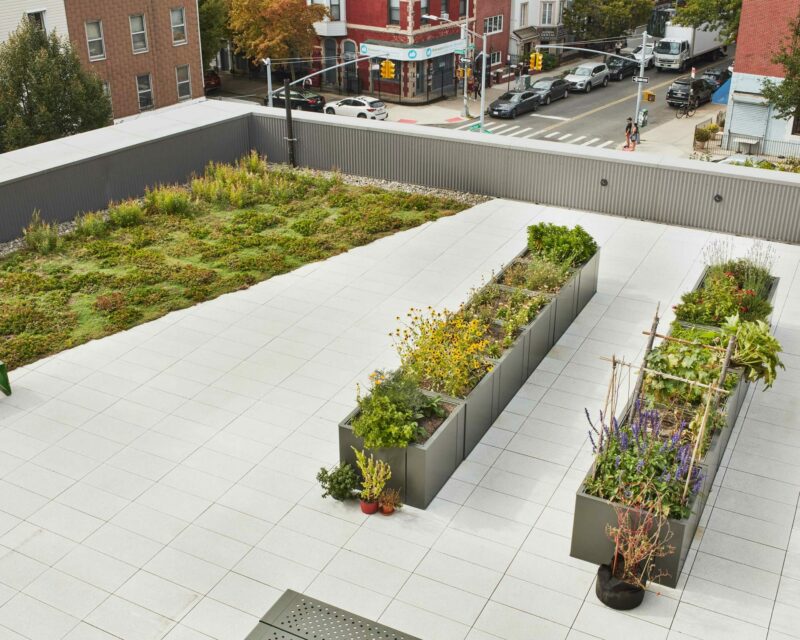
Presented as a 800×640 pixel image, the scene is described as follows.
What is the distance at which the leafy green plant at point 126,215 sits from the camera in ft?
69.0

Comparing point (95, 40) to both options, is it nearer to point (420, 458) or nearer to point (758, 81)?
point (758, 81)

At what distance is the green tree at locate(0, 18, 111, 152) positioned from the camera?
2922 cm

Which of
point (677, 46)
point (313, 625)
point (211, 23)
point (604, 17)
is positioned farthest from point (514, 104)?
point (313, 625)

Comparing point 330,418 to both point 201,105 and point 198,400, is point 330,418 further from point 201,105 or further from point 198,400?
point 201,105

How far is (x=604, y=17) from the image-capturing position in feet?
200

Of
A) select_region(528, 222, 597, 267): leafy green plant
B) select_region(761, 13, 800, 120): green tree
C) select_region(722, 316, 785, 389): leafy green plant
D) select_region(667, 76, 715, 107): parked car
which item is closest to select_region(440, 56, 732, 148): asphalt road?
select_region(667, 76, 715, 107): parked car

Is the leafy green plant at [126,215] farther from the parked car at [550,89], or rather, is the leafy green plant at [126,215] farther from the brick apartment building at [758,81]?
the parked car at [550,89]

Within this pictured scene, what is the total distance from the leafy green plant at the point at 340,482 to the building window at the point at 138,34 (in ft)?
116

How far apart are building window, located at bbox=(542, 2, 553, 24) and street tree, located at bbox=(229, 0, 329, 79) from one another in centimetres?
1675

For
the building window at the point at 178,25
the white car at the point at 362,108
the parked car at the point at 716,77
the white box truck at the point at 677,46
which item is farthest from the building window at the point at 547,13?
the building window at the point at 178,25

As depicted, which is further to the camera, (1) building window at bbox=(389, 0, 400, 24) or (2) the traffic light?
(1) building window at bbox=(389, 0, 400, 24)

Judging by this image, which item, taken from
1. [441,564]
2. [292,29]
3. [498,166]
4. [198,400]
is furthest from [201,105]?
[292,29]

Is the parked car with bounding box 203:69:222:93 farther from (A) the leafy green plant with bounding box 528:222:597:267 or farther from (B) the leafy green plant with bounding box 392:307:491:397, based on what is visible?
(B) the leafy green plant with bounding box 392:307:491:397

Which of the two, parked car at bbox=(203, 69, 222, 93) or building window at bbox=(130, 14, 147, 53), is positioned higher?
building window at bbox=(130, 14, 147, 53)
